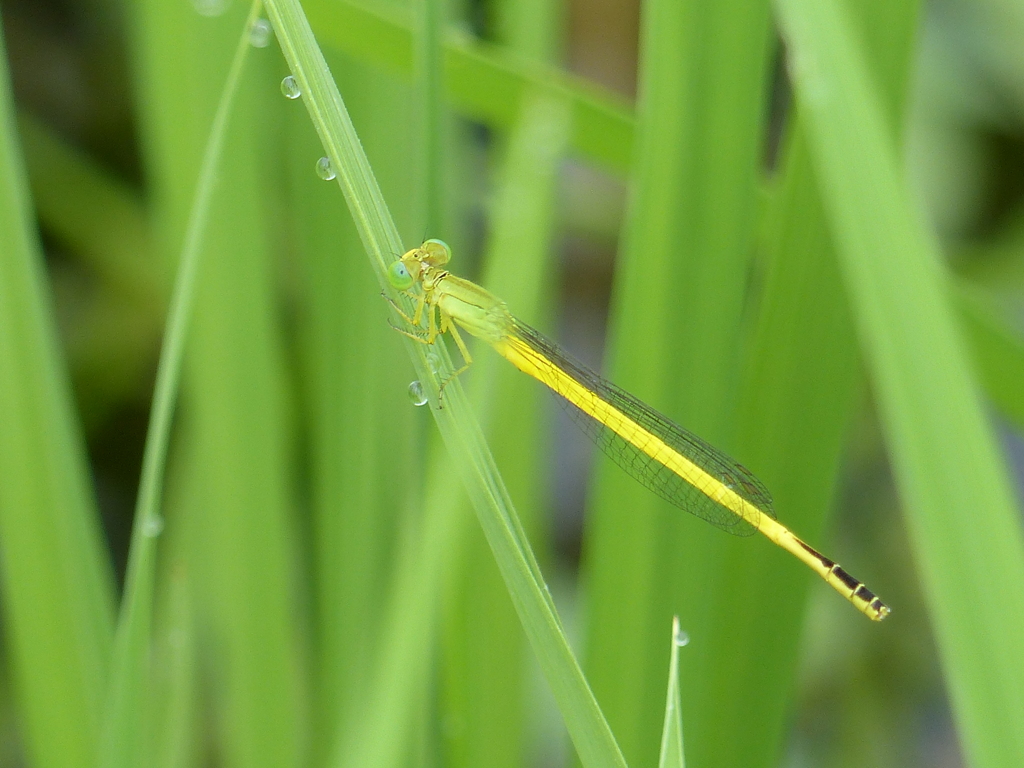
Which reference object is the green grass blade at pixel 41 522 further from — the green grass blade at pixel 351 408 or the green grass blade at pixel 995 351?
the green grass blade at pixel 995 351

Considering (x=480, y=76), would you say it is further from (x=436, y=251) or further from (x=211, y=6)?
(x=211, y=6)

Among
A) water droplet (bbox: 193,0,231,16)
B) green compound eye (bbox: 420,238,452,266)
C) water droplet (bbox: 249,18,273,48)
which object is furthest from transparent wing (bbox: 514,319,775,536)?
water droplet (bbox: 193,0,231,16)

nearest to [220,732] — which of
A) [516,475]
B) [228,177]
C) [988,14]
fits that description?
[516,475]

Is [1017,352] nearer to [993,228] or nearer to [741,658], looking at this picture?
[741,658]

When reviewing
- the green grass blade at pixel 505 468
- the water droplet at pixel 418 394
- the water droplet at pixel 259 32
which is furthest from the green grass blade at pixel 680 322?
the water droplet at pixel 259 32

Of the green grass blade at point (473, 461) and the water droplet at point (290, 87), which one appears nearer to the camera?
the green grass blade at point (473, 461)

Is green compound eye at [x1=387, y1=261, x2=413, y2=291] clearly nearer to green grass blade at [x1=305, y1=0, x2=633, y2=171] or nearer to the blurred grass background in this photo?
the blurred grass background
